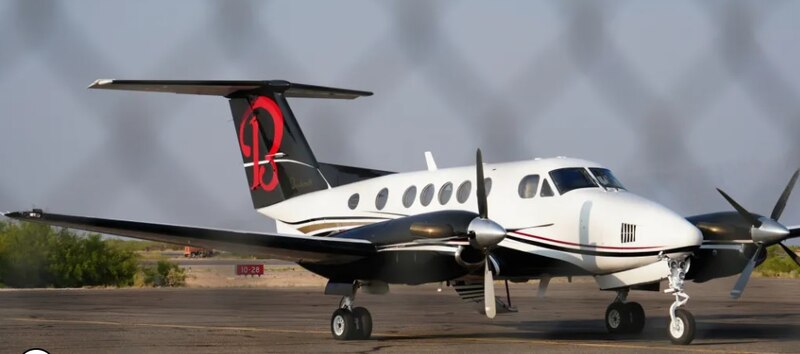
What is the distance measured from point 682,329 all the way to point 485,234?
283 cm

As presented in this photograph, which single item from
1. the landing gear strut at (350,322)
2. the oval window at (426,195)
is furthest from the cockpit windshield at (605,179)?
the landing gear strut at (350,322)

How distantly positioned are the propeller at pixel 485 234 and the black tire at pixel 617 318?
114 inches

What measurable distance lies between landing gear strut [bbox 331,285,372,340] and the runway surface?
9.4 inches

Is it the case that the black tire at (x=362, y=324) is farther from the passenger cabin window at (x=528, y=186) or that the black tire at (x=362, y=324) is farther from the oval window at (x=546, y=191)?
the oval window at (x=546, y=191)

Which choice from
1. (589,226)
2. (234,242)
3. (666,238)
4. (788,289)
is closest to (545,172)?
(589,226)

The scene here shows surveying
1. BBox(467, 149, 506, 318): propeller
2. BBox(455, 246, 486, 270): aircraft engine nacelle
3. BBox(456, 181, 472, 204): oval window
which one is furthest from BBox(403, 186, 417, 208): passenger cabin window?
BBox(455, 246, 486, 270): aircraft engine nacelle

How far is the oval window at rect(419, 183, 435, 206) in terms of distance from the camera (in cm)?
1570

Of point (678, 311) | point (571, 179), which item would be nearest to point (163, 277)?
point (571, 179)

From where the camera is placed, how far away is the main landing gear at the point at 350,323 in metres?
15.5

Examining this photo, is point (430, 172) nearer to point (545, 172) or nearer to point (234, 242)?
point (545, 172)

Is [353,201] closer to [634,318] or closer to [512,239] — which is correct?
[512,239]

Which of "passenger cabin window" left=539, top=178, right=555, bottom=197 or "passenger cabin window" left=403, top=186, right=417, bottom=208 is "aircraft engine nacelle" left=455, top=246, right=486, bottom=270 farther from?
"passenger cabin window" left=403, top=186, right=417, bottom=208

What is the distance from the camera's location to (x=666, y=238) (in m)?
13.7

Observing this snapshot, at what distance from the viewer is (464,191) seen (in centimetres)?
1534
